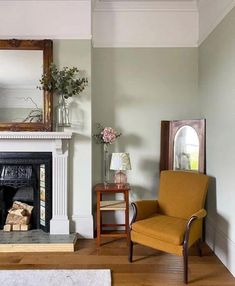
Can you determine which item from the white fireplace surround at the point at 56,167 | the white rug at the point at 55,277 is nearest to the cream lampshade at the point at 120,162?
the white fireplace surround at the point at 56,167

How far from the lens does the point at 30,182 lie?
369 centimetres

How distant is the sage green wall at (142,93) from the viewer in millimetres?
3969

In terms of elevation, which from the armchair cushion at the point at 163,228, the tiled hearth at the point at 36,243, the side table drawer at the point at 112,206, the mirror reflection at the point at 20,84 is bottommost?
the tiled hearth at the point at 36,243

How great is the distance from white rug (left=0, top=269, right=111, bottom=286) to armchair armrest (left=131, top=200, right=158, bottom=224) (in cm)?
64

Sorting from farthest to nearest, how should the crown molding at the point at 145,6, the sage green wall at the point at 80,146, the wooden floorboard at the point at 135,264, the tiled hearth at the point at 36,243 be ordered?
the crown molding at the point at 145,6 → the sage green wall at the point at 80,146 → the tiled hearth at the point at 36,243 → the wooden floorboard at the point at 135,264

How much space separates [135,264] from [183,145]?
164 cm

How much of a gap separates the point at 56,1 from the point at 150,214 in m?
2.83

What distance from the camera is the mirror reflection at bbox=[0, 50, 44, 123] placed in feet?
11.7

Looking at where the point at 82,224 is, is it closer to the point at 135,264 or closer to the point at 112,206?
the point at 112,206

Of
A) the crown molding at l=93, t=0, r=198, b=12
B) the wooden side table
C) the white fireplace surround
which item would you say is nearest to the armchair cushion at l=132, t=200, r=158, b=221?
the wooden side table

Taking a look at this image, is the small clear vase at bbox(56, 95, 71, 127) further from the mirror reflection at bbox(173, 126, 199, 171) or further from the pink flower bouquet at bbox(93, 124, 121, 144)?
the mirror reflection at bbox(173, 126, 199, 171)

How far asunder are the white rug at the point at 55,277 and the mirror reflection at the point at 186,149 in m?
1.68

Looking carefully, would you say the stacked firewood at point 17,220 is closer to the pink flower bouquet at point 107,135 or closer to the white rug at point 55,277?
the white rug at point 55,277

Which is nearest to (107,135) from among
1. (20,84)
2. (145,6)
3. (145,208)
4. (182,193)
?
(145,208)
